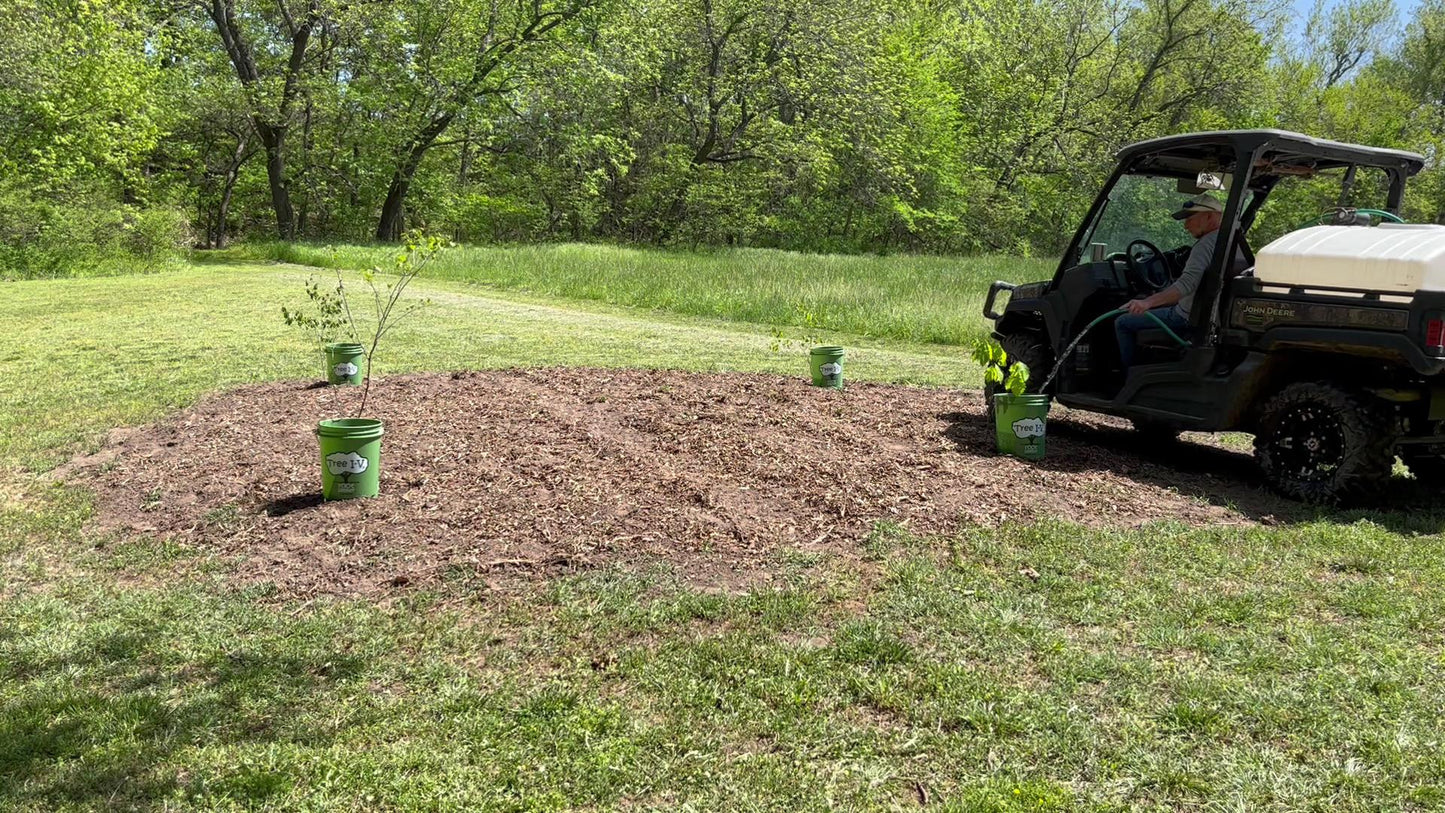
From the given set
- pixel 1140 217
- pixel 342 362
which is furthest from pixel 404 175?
pixel 1140 217

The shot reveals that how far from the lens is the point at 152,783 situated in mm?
2355

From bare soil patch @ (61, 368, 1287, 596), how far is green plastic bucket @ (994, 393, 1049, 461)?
121 millimetres

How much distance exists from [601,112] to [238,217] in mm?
14157

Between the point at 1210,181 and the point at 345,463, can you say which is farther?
the point at 1210,181

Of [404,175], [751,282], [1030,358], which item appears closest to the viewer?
[1030,358]

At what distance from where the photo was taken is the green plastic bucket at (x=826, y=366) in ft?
22.6

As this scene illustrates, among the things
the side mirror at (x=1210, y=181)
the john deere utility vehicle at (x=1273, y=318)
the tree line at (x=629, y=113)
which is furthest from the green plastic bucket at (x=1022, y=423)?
the tree line at (x=629, y=113)

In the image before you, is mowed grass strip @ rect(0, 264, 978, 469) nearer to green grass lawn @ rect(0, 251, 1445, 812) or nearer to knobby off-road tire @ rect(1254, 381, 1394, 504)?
green grass lawn @ rect(0, 251, 1445, 812)

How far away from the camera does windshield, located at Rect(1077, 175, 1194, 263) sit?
19.8 ft

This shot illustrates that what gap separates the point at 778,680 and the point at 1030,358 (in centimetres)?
412

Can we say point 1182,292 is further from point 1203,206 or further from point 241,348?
point 241,348

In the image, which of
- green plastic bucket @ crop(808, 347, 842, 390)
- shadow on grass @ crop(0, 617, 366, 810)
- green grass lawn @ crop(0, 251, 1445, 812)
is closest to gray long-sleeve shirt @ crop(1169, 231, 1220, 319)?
green grass lawn @ crop(0, 251, 1445, 812)

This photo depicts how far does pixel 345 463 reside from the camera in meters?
4.19

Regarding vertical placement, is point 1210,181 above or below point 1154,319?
above
